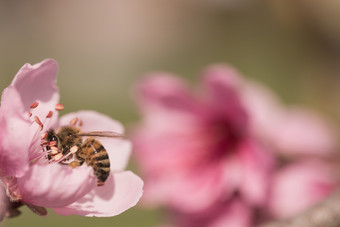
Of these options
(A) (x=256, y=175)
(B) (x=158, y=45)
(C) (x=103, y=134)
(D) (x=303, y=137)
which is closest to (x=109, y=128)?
(C) (x=103, y=134)

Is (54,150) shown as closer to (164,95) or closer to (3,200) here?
(3,200)

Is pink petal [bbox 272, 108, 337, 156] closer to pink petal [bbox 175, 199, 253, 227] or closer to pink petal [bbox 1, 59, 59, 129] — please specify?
pink petal [bbox 175, 199, 253, 227]

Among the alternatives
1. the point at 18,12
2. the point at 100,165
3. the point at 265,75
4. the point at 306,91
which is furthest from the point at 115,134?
the point at 18,12

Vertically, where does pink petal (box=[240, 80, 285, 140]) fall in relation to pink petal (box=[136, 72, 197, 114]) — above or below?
above

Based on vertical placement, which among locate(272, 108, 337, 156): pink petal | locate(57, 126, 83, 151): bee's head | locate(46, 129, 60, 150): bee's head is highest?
locate(272, 108, 337, 156): pink petal

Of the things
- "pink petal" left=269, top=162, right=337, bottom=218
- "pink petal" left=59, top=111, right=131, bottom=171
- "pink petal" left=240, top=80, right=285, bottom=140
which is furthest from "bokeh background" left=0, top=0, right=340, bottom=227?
"pink petal" left=59, top=111, right=131, bottom=171

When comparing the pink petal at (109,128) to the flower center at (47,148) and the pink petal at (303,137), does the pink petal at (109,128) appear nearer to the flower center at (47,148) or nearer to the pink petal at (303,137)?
the flower center at (47,148)

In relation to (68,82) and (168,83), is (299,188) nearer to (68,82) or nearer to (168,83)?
(168,83)
